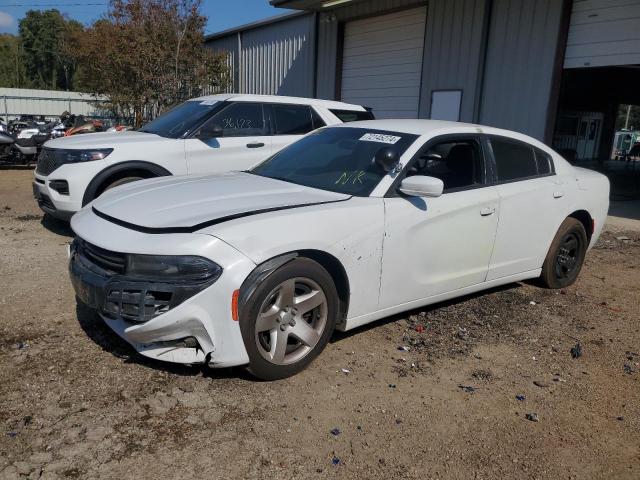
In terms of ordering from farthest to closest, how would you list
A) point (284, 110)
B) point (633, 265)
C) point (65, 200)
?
1. point (284, 110)
2. point (633, 265)
3. point (65, 200)

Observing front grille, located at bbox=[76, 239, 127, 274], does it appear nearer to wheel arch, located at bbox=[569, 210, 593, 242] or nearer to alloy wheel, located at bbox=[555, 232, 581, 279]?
alloy wheel, located at bbox=[555, 232, 581, 279]

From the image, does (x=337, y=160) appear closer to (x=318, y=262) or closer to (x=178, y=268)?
(x=318, y=262)

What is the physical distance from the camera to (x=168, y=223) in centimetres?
307

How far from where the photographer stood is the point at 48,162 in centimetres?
645

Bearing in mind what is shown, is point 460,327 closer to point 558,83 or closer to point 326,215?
point 326,215

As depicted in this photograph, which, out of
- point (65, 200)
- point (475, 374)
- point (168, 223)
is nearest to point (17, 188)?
point (65, 200)

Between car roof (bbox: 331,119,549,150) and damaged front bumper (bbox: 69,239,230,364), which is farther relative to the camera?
car roof (bbox: 331,119,549,150)

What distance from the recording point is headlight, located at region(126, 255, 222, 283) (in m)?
2.87

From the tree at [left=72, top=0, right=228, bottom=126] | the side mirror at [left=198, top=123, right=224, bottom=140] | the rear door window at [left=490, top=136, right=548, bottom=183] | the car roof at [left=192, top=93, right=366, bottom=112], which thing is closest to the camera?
the rear door window at [left=490, top=136, right=548, bottom=183]

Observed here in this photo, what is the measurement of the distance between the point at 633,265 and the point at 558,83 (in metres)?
4.90

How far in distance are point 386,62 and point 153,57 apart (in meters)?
8.18

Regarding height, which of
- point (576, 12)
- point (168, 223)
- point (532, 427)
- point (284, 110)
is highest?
point (576, 12)

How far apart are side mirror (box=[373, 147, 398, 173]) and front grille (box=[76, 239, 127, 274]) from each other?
1867 mm

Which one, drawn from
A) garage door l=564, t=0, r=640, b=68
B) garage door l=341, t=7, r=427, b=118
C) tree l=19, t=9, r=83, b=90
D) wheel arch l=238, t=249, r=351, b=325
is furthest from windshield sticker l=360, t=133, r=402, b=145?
tree l=19, t=9, r=83, b=90
